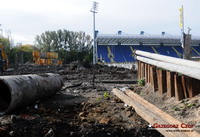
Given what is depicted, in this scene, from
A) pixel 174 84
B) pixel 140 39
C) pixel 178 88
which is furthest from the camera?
pixel 140 39

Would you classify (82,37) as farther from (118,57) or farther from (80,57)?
(118,57)

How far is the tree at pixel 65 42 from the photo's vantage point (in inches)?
2467

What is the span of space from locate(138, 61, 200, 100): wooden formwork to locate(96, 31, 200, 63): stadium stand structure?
36.5 m

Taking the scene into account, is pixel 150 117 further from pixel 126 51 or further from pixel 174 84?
pixel 126 51

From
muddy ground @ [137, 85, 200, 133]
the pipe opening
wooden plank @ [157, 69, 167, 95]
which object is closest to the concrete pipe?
the pipe opening

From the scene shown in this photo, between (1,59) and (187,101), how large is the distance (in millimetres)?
16823

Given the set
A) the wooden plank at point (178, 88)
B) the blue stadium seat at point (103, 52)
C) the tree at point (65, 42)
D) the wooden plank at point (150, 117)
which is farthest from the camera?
the tree at point (65, 42)

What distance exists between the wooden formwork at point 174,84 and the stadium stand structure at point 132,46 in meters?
36.5

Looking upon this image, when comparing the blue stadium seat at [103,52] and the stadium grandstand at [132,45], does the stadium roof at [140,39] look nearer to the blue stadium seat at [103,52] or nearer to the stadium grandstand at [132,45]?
the stadium grandstand at [132,45]

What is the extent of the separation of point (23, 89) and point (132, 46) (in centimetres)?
4397

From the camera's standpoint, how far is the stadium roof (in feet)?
144

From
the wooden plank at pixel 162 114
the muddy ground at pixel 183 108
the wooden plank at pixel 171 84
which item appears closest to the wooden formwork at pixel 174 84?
the wooden plank at pixel 171 84

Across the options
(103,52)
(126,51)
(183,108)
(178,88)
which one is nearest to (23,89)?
(178,88)

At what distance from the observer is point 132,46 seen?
1929 inches
